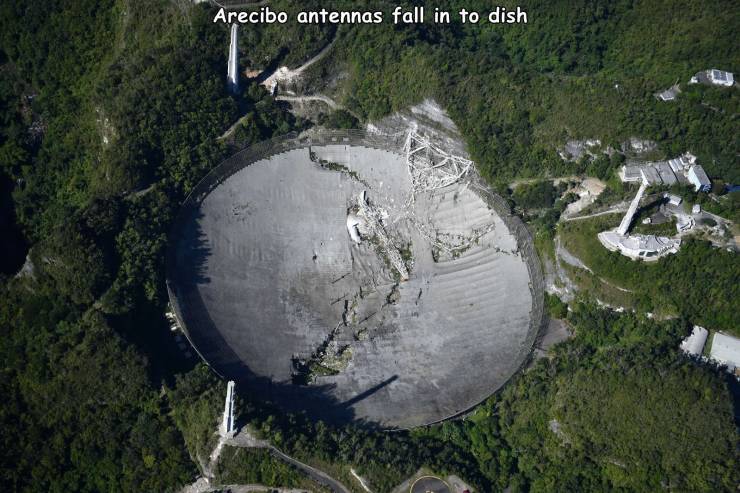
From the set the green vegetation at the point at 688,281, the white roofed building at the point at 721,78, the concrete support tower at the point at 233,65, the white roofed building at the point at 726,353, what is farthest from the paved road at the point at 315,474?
the white roofed building at the point at 721,78

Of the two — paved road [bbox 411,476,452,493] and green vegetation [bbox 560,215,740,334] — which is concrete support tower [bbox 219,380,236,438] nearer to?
paved road [bbox 411,476,452,493]

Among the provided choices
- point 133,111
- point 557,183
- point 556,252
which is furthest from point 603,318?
point 133,111

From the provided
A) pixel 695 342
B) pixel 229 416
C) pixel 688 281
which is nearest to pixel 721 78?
pixel 688 281

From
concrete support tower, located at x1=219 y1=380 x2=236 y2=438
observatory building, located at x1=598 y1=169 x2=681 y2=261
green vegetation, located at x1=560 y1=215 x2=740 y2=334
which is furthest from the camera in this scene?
observatory building, located at x1=598 y1=169 x2=681 y2=261

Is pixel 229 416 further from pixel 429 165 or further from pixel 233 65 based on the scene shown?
pixel 233 65

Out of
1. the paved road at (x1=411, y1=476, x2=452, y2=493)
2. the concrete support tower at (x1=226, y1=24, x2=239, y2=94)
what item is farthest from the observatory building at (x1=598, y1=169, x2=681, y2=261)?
the concrete support tower at (x1=226, y1=24, x2=239, y2=94)

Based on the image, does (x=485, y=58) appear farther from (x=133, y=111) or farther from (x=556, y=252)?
(x=133, y=111)

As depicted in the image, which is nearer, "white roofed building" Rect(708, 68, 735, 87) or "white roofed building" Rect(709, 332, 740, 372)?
"white roofed building" Rect(709, 332, 740, 372)

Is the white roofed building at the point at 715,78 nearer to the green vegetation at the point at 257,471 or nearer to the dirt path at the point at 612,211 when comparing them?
the dirt path at the point at 612,211
